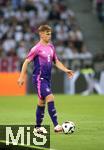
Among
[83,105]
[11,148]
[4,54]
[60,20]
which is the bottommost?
[11,148]

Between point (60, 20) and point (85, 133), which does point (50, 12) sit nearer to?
point (60, 20)

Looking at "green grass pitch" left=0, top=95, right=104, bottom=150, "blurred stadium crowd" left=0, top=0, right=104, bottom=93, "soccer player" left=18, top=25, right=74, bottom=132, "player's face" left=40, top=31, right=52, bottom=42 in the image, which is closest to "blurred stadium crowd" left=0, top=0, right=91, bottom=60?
"blurred stadium crowd" left=0, top=0, right=104, bottom=93

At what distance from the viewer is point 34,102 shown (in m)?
22.9

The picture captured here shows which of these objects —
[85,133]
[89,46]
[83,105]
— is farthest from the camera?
[89,46]

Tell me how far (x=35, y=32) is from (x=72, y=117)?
14117 millimetres

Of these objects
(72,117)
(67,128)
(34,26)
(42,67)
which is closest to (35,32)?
(34,26)

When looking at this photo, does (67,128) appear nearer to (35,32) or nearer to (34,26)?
(35,32)

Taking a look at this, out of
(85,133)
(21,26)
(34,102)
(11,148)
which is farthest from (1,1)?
(11,148)

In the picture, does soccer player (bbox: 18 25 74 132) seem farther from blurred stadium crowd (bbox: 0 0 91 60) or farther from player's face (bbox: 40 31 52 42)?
blurred stadium crowd (bbox: 0 0 91 60)

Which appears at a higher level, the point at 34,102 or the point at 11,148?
the point at 34,102

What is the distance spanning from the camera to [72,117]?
16.8 meters

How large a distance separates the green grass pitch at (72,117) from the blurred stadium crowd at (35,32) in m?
3.91

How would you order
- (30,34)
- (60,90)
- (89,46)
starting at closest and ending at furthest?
(60,90)
(30,34)
(89,46)

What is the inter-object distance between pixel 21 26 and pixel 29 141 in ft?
64.4
